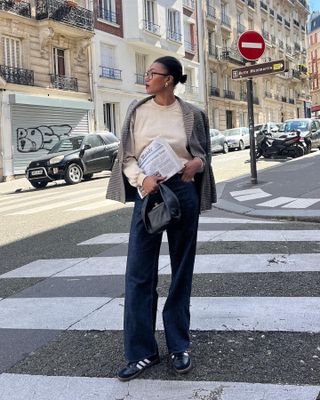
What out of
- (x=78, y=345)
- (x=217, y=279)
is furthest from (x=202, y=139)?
(x=217, y=279)

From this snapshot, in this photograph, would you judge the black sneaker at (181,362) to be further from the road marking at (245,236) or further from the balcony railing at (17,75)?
the balcony railing at (17,75)

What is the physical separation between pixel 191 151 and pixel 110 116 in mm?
27075

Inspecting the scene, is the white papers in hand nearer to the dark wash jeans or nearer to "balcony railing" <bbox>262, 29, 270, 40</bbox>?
the dark wash jeans

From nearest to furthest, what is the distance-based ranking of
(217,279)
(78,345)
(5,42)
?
1. (78,345)
2. (217,279)
3. (5,42)

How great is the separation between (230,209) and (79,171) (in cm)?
868

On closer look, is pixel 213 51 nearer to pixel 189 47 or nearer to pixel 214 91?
pixel 214 91

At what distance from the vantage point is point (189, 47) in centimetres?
3822

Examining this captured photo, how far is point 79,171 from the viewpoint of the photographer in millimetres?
17031

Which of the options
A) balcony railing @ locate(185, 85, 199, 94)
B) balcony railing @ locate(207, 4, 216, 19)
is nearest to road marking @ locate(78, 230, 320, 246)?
balcony railing @ locate(185, 85, 199, 94)

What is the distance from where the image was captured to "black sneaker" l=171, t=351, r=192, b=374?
2.99m

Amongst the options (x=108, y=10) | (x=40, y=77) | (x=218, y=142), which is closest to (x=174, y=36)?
(x=108, y=10)

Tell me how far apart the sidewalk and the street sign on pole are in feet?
7.95

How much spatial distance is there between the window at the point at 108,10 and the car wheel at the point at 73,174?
1407cm

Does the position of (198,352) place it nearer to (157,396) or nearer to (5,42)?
(157,396)
